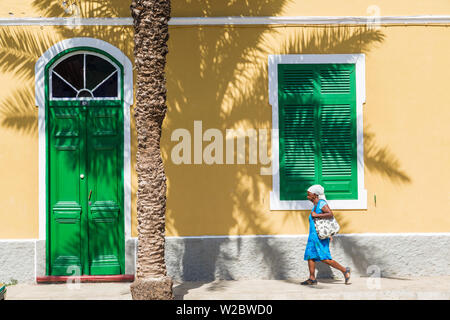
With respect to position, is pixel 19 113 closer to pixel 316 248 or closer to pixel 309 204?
pixel 309 204

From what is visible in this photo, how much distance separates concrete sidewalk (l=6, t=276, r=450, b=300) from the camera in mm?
7957

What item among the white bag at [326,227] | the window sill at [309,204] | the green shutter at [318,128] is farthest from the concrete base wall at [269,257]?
the green shutter at [318,128]

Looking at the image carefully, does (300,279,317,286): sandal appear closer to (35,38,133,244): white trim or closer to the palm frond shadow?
(35,38,133,244): white trim

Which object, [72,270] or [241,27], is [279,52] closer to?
[241,27]

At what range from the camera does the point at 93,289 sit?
8.59m

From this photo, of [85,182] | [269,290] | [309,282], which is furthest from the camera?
[85,182]

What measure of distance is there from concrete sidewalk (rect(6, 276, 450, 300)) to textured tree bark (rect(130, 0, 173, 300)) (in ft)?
2.30

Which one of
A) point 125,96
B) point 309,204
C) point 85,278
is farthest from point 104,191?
point 309,204

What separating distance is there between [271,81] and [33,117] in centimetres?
406

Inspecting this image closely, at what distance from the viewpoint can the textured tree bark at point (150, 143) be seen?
7352 mm

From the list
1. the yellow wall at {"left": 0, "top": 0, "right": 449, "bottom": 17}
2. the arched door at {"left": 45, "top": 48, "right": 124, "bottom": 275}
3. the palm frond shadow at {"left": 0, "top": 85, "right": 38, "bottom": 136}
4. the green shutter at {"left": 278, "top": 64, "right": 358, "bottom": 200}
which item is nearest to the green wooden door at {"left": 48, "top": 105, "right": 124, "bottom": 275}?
the arched door at {"left": 45, "top": 48, "right": 124, "bottom": 275}

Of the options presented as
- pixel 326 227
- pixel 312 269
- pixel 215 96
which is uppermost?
pixel 215 96

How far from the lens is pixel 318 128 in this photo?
939 cm

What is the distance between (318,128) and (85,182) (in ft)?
13.3
